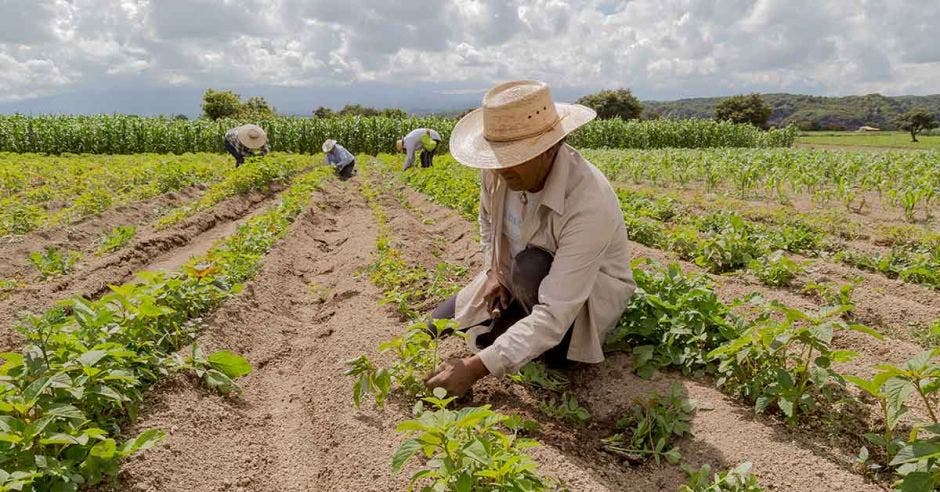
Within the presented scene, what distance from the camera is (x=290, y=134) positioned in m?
26.8

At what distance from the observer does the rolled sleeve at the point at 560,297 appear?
2600mm

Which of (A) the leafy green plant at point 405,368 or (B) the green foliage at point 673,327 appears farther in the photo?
(B) the green foliage at point 673,327

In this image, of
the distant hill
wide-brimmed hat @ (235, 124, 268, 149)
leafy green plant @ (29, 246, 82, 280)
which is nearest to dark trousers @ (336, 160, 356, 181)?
wide-brimmed hat @ (235, 124, 268, 149)

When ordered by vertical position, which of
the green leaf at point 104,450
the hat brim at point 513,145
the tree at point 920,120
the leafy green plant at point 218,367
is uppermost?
the tree at point 920,120

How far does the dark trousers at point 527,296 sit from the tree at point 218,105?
49355 mm

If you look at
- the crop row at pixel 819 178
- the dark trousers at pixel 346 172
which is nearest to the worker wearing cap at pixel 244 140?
the dark trousers at pixel 346 172

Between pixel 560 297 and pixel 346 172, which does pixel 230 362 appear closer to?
pixel 560 297

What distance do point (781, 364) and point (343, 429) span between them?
2.09 metres

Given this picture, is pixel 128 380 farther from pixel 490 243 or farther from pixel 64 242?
pixel 64 242

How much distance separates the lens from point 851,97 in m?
120

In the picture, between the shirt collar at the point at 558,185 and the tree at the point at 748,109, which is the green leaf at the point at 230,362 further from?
the tree at the point at 748,109

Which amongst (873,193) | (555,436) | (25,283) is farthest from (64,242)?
(873,193)

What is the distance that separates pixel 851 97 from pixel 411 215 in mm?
137826

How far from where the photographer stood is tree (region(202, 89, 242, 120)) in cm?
4856
